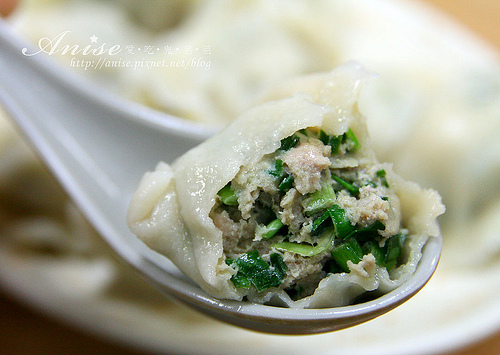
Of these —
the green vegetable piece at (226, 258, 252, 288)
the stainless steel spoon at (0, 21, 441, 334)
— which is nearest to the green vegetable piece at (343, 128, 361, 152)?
the green vegetable piece at (226, 258, 252, 288)

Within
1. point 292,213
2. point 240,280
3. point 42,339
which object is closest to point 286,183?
point 292,213

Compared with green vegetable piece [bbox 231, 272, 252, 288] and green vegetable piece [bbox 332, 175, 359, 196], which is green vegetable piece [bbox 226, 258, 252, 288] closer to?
green vegetable piece [bbox 231, 272, 252, 288]

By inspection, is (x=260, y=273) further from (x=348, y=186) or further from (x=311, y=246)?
(x=348, y=186)

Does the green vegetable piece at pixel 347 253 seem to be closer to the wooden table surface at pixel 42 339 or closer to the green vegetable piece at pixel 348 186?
the green vegetable piece at pixel 348 186

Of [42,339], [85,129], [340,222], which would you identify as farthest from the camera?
[42,339]

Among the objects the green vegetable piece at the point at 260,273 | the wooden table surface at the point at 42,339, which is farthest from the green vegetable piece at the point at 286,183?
the wooden table surface at the point at 42,339
